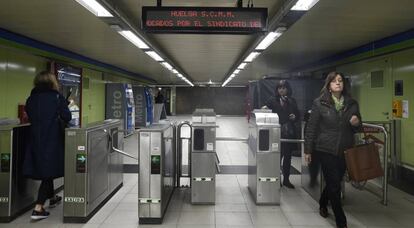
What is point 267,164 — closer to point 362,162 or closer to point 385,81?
point 362,162

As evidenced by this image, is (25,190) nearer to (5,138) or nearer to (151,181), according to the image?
(5,138)

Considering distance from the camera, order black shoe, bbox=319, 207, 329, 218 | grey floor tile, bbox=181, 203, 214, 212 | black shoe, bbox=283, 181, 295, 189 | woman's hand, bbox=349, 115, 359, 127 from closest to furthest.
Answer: woman's hand, bbox=349, 115, 359, 127
black shoe, bbox=319, 207, 329, 218
grey floor tile, bbox=181, 203, 214, 212
black shoe, bbox=283, 181, 295, 189

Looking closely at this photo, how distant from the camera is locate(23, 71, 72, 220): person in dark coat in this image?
3.32 meters

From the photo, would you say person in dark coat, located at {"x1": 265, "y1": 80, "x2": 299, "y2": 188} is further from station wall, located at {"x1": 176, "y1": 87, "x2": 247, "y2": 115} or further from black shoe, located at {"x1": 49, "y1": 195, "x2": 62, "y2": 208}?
station wall, located at {"x1": 176, "y1": 87, "x2": 247, "y2": 115}

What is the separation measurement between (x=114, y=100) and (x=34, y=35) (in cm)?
483

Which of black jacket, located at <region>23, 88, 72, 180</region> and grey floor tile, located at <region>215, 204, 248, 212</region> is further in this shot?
grey floor tile, located at <region>215, 204, 248, 212</region>

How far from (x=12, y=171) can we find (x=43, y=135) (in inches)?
21.0

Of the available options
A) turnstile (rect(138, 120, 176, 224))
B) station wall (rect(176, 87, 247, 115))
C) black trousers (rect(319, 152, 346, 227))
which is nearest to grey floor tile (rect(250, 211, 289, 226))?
black trousers (rect(319, 152, 346, 227))

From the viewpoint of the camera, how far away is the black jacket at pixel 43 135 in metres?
3.32

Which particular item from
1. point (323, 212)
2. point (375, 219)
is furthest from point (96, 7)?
point (375, 219)

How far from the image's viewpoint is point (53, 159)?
336 centimetres

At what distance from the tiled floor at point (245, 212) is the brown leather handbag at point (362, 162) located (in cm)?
55

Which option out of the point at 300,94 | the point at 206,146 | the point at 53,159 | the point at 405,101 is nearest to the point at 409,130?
the point at 405,101

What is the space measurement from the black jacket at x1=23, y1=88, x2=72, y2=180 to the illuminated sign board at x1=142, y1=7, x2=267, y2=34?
1.25 metres
